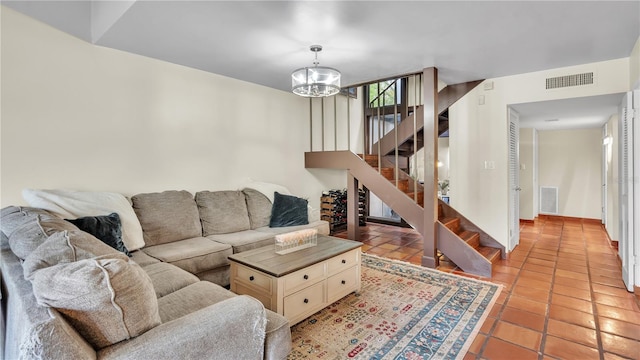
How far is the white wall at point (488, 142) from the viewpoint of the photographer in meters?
3.72

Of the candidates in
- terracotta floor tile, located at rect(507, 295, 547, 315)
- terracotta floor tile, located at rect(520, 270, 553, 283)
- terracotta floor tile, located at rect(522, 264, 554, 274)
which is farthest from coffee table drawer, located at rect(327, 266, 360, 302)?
terracotta floor tile, located at rect(522, 264, 554, 274)

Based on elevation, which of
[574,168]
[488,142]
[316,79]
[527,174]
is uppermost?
[316,79]

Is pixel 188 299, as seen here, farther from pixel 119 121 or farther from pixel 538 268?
pixel 538 268

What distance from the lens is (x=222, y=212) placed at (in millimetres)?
3564

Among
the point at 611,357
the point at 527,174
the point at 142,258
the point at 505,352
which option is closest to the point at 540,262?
the point at 611,357

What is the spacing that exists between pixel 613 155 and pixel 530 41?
3040 millimetres

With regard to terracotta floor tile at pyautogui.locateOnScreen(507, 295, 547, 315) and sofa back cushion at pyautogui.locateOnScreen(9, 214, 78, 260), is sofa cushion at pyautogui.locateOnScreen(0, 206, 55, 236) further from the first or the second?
terracotta floor tile at pyautogui.locateOnScreen(507, 295, 547, 315)

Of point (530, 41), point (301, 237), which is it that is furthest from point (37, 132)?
point (530, 41)

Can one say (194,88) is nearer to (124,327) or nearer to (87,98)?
(87,98)

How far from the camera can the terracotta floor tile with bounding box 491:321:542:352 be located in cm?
203

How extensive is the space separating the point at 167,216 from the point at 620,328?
398 cm

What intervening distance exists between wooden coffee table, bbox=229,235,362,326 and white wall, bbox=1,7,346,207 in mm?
1701

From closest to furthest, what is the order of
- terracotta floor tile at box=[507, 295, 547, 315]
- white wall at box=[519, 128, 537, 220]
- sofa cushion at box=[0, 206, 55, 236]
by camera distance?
sofa cushion at box=[0, 206, 55, 236] < terracotta floor tile at box=[507, 295, 547, 315] < white wall at box=[519, 128, 537, 220]

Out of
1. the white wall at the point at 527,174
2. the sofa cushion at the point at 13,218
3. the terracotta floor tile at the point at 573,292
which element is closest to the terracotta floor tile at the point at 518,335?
the terracotta floor tile at the point at 573,292
